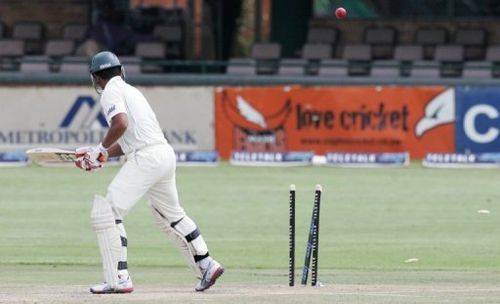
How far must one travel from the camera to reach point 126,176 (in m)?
11.1

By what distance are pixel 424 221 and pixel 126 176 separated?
22.3ft

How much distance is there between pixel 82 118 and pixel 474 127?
20.2ft

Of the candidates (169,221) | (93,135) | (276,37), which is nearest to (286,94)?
(93,135)

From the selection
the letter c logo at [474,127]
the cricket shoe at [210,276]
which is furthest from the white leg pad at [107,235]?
the letter c logo at [474,127]

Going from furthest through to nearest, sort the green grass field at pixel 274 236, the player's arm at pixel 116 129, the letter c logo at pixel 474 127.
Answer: the letter c logo at pixel 474 127 < the green grass field at pixel 274 236 < the player's arm at pixel 116 129

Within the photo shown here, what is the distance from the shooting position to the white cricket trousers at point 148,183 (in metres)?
11.1

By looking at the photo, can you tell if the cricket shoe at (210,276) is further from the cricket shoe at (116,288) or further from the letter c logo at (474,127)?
the letter c logo at (474,127)

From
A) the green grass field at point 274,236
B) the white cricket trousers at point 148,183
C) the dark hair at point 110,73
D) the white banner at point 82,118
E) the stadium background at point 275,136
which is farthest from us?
the white banner at point 82,118

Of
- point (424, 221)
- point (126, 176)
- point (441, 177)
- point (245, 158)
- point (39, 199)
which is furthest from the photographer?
point (245, 158)

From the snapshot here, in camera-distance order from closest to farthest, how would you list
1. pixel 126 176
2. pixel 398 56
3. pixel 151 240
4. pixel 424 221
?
pixel 126 176
pixel 151 240
pixel 424 221
pixel 398 56

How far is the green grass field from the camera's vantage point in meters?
11.5

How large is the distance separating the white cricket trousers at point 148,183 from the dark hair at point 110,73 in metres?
0.60

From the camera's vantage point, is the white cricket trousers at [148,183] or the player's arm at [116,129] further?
the white cricket trousers at [148,183]

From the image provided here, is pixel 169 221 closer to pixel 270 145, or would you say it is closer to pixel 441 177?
pixel 441 177
